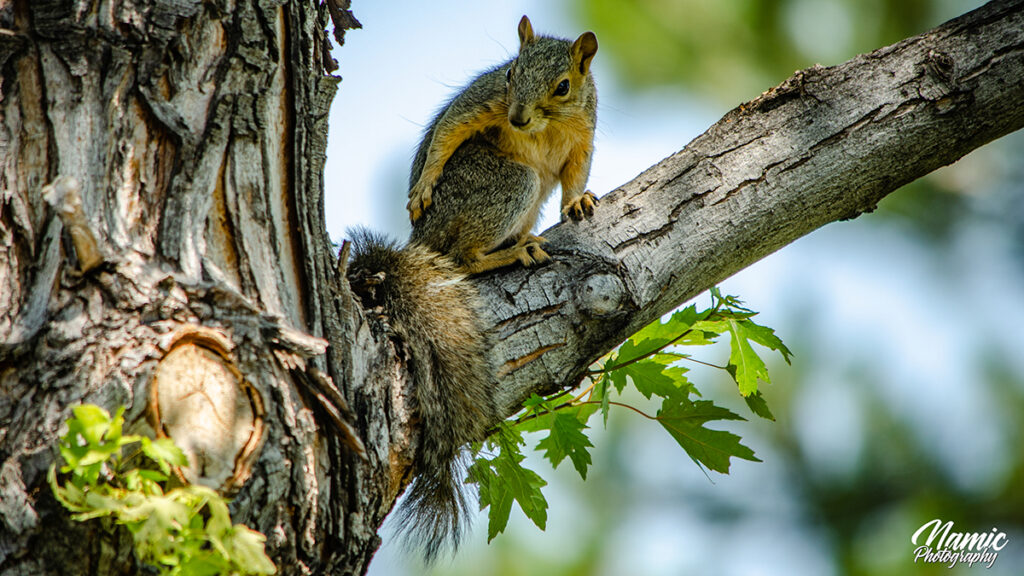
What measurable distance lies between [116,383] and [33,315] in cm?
16

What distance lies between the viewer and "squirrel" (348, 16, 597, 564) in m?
1.64

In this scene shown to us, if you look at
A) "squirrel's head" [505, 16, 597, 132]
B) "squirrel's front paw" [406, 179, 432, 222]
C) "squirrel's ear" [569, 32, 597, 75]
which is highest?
"squirrel's ear" [569, 32, 597, 75]

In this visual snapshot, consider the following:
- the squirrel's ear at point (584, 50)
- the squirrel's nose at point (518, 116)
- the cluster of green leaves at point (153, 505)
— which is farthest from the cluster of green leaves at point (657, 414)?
the squirrel's ear at point (584, 50)

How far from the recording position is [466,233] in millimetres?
2332

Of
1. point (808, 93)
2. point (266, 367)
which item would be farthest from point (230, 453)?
point (808, 93)

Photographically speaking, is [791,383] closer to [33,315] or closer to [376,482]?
[376,482]

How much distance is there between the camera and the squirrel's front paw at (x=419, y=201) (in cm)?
249

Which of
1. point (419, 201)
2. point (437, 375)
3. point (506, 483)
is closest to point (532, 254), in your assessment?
point (437, 375)

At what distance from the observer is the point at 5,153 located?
1.19m

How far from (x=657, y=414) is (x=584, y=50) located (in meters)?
1.78

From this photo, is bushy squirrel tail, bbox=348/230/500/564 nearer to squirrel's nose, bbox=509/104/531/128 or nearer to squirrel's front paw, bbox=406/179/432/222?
squirrel's front paw, bbox=406/179/432/222

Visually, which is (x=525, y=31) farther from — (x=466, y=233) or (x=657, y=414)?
(x=657, y=414)

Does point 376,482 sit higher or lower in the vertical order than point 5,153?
lower

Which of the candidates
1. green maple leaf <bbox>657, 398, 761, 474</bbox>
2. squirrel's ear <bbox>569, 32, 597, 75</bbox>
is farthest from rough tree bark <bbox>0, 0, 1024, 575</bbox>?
squirrel's ear <bbox>569, 32, 597, 75</bbox>
